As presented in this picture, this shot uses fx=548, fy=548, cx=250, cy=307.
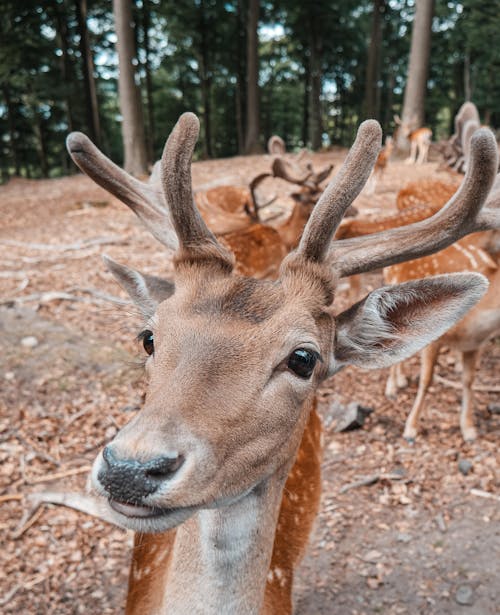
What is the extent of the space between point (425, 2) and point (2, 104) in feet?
61.3

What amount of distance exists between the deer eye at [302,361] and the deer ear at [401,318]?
11.0 inches

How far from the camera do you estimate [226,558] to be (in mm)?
1703

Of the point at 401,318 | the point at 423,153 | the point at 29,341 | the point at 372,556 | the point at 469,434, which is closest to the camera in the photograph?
the point at 401,318

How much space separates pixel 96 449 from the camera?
3785mm

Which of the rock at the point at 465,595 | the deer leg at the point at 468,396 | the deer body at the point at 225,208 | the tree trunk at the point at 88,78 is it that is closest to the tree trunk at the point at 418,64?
the deer body at the point at 225,208

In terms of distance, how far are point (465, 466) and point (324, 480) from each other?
95 centimetres

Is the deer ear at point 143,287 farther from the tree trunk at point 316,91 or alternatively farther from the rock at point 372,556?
the tree trunk at point 316,91

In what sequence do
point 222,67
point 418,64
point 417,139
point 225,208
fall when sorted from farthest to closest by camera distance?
point 222,67, point 417,139, point 418,64, point 225,208

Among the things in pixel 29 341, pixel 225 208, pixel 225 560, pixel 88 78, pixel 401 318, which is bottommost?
pixel 29 341

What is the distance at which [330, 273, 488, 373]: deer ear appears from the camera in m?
1.80

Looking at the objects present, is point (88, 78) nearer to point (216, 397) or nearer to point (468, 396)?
point (468, 396)

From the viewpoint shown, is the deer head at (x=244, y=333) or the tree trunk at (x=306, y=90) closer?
the deer head at (x=244, y=333)

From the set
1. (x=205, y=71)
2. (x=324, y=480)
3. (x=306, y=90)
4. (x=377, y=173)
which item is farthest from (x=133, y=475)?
(x=306, y=90)

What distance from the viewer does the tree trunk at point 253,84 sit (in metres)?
17.5
